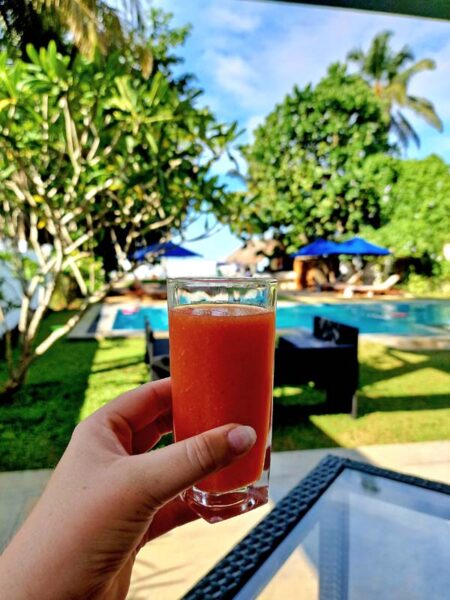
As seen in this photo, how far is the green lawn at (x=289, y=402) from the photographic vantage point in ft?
13.2

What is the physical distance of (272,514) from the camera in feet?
5.36

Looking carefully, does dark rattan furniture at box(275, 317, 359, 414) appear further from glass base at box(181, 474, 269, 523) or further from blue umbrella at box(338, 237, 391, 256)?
blue umbrella at box(338, 237, 391, 256)

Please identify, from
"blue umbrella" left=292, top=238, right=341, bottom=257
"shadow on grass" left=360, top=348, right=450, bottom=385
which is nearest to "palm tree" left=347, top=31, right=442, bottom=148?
"blue umbrella" left=292, top=238, right=341, bottom=257

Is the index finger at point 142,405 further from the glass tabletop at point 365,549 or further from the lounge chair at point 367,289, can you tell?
the lounge chair at point 367,289

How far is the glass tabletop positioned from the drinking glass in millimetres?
387

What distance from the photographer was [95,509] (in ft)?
2.79

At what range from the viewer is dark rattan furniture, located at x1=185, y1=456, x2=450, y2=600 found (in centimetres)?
135

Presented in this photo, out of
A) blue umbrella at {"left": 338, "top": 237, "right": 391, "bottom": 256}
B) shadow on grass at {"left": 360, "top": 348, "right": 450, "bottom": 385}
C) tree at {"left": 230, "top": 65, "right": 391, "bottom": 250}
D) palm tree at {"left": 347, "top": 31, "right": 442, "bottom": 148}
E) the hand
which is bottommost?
shadow on grass at {"left": 360, "top": 348, "right": 450, "bottom": 385}

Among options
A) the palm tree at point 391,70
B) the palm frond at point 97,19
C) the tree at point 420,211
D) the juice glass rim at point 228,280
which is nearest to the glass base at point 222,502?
the juice glass rim at point 228,280

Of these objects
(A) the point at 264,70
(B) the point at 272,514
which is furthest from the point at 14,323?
(A) the point at 264,70

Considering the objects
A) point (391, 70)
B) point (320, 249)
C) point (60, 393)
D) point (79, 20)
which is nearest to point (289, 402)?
point (60, 393)

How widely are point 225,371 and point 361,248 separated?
69.3ft

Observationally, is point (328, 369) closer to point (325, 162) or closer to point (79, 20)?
point (79, 20)

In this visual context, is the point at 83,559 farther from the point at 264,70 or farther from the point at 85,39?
the point at 264,70
